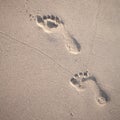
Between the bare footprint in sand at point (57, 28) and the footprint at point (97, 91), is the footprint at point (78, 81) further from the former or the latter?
the bare footprint in sand at point (57, 28)

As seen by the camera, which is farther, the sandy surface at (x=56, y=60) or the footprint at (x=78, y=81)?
the footprint at (x=78, y=81)

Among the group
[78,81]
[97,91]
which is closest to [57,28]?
[78,81]

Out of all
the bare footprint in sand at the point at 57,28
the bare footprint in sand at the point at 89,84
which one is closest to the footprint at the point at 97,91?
the bare footprint in sand at the point at 89,84

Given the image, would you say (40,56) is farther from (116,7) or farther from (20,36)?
(116,7)

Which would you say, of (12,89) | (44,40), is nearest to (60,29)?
(44,40)

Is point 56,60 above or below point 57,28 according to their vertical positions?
below

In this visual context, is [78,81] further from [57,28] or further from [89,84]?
[57,28]

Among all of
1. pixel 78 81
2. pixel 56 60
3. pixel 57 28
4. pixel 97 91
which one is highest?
pixel 57 28
